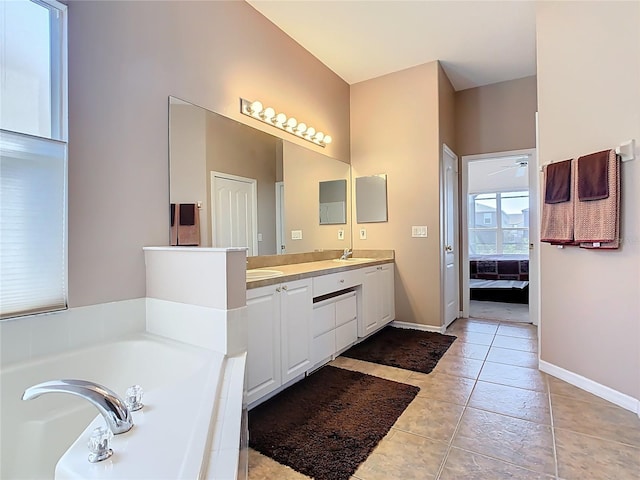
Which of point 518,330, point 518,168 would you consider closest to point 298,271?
point 518,330

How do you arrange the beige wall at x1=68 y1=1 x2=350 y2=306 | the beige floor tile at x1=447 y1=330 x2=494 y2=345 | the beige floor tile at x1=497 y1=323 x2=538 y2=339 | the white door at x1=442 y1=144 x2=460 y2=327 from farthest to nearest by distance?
the white door at x1=442 y1=144 x2=460 y2=327 < the beige floor tile at x1=497 y1=323 x2=538 y2=339 < the beige floor tile at x1=447 y1=330 x2=494 y2=345 < the beige wall at x1=68 y1=1 x2=350 y2=306

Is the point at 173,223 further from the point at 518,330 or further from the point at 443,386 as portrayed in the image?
the point at 518,330

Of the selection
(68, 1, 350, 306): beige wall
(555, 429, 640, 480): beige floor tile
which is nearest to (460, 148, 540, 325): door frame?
(555, 429, 640, 480): beige floor tile

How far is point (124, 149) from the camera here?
176 cm

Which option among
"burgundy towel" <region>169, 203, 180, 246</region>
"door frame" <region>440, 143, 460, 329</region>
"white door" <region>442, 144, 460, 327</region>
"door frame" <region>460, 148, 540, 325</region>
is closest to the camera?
"burgundy towel" <region>169, 203, 180, 246</region>

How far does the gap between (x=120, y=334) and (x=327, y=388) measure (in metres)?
1.32

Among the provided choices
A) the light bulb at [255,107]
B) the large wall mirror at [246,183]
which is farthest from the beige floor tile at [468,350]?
the light bulb at [255,107]

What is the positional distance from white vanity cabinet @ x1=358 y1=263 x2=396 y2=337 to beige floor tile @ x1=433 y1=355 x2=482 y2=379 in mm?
728

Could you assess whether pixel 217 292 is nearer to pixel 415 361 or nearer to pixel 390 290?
pixel 415 361

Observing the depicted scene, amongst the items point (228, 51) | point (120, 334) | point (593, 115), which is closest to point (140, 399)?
point (120, 334)

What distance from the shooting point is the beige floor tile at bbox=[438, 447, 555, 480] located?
56.3 inches

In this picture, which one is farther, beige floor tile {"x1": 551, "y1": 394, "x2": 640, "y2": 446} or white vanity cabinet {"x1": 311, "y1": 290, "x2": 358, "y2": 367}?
white vanity cabinet {"x1": 311, "y1": 290, "x2": 358, "y2": 367}

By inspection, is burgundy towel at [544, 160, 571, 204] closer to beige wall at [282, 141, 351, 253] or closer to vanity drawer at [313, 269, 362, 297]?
vanity drawer at [313, 269, 362, 297]

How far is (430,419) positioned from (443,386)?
1.57ft
